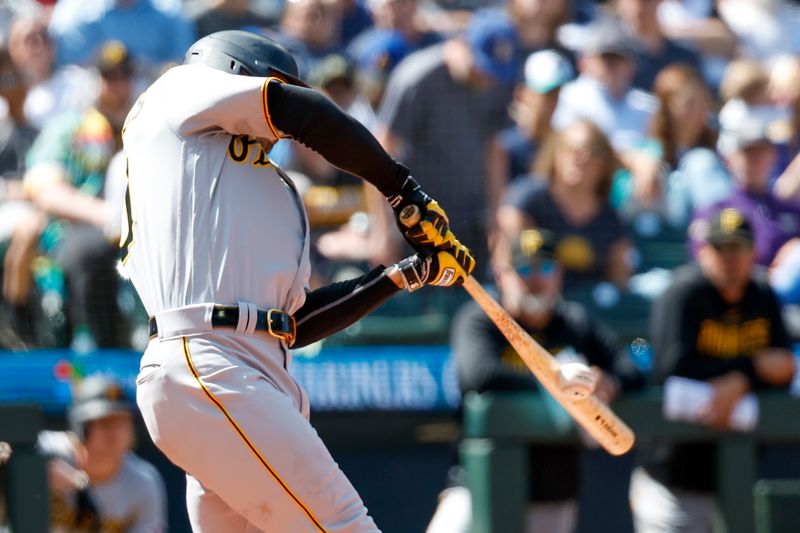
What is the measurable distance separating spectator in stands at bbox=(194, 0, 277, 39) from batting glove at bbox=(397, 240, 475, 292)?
373 centimetres

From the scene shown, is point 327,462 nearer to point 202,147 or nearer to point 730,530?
Answer: point 202,147

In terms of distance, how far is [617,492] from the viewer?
5.87m

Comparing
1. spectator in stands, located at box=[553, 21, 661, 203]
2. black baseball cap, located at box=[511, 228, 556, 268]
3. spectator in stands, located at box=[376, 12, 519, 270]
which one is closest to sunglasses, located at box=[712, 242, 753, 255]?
black baseball cap, located at box=[511, 228, 556, 268]

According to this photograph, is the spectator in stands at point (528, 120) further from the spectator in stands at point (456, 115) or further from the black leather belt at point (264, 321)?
the black leather belt at point (264, 321)

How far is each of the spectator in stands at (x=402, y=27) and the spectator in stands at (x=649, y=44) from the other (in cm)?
102

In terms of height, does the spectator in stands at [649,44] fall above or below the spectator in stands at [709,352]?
above

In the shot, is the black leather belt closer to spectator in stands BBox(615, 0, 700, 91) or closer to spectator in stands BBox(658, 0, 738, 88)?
spectator in stands BBox(615, 0, 700, 91)

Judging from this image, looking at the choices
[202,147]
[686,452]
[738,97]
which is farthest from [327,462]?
[738,97]

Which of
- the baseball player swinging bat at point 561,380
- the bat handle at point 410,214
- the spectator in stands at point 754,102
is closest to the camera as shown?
the bat handle at point 410,214

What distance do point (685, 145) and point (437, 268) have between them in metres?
3.51

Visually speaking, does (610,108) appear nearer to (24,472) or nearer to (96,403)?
(96,403)

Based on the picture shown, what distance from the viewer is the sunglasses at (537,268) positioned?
502cm

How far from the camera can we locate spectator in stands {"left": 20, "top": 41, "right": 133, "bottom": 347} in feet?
19.0

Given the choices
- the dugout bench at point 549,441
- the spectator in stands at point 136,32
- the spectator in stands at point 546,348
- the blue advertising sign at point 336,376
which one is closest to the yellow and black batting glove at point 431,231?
the dugout bench at point 549,441
